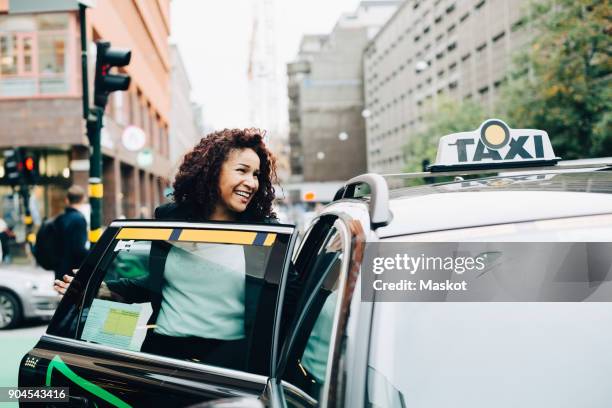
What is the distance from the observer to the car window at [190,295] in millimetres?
2426

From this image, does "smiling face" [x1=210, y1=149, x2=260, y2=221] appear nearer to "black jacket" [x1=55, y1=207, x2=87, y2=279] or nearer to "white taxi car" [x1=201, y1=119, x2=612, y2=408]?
"white taxi car" [x1=201, y1=119, x2=612, y2=408]

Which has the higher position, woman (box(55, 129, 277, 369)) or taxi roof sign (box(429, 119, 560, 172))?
taxi roof sign (box(429, 119, 560, 172))

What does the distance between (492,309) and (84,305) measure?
163cm

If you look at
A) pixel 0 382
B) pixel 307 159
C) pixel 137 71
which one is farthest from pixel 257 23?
pixel 0 382

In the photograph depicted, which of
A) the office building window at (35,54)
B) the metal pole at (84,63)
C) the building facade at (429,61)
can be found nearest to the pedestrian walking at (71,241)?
the metal pole at (84,63)

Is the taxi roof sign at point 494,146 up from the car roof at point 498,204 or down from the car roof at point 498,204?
up

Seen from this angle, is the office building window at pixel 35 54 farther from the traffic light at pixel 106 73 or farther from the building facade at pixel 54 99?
the traffic light at pixel 106 73

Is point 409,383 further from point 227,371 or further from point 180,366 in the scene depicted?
point 180,366

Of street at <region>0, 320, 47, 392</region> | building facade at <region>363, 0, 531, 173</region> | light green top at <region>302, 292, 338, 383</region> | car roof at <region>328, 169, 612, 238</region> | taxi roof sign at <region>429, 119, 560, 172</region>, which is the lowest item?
street at <region>0, 320, 47, 392</region>

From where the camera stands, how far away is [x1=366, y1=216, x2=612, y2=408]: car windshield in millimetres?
1575

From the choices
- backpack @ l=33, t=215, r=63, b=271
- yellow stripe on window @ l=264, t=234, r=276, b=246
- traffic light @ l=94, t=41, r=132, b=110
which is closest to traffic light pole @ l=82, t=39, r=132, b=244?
traffic light @ l=94, t=41, r=132, b=110

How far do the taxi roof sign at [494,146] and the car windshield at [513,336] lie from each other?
128cm

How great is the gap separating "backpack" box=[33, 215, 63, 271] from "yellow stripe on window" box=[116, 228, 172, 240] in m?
6.23

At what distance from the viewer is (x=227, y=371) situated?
2299mm
